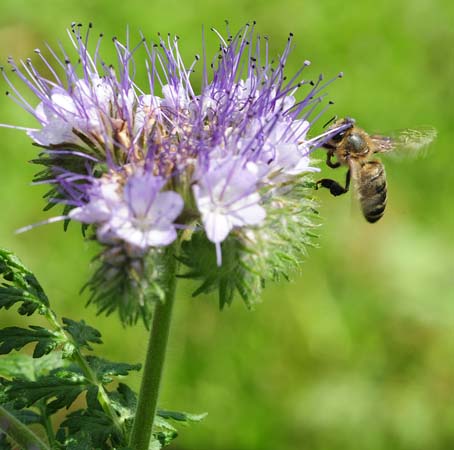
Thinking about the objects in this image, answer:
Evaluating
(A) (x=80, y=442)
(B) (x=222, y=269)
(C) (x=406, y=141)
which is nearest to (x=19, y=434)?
(A) (x=80, y=442)

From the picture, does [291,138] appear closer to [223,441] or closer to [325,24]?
[223,441]

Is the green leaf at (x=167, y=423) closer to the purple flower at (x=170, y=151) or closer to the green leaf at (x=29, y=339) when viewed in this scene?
the green leaf at (x=29, y=339)

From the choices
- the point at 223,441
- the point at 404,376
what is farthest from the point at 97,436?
the point at 404,376

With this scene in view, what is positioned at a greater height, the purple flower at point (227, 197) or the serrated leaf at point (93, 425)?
the purple flower at point (227, 197)

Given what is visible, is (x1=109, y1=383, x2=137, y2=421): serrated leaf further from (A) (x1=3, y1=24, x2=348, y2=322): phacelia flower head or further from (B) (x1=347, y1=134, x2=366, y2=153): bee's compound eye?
(B) (x1=347, y1=134, x2=366, y2=153): bee's compound eye

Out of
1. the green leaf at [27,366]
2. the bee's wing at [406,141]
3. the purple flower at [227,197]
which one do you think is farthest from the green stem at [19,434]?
the bee's wing at [406,141]

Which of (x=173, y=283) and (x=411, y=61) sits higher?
(x=411, y=61)
